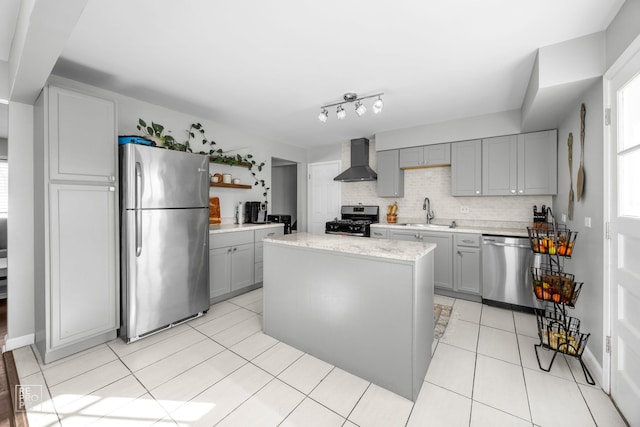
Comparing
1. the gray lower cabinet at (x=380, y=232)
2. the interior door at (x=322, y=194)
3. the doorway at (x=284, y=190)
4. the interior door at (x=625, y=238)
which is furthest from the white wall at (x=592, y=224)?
the doorway at (x=284, y=190)

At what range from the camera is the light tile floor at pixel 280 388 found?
1.53 metres

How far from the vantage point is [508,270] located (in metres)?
3.10

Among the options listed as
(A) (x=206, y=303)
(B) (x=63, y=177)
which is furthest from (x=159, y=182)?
(A) (x=206, y=303)

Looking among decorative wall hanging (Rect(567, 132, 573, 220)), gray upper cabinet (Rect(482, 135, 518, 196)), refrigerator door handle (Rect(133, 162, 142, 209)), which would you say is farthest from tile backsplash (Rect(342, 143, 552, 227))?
refrigerator door handle (Rect(133, 162, 142, 209))

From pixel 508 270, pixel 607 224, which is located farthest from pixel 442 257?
pixel 607 224

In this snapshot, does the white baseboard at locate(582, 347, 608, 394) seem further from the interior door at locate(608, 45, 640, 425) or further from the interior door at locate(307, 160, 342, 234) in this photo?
the interior door at locate(307, 160, 342, 234)

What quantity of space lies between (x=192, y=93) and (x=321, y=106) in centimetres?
147

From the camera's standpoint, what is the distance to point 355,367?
191 centimetres

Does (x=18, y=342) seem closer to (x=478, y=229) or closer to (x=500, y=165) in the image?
(x=478, y=229)

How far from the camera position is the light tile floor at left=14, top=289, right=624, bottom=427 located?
5.02 ft

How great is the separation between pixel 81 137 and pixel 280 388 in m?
2.51

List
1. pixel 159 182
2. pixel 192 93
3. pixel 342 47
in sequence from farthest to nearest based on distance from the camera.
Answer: pixel 192 93
pixel 159 182
pixel 342 47

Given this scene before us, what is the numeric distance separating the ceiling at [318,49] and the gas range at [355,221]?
1891 millimetres

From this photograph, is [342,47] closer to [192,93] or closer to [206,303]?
[192,93]
